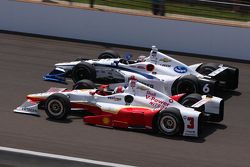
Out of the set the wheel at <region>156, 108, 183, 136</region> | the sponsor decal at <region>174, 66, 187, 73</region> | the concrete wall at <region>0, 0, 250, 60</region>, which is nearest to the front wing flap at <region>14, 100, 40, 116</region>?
the wheel at <region>156, 108, 183, 136</region>

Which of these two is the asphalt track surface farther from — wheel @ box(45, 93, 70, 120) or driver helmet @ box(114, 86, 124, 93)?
driver helmet @ box(114, 86, 124, 93)

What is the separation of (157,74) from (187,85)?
0.81m

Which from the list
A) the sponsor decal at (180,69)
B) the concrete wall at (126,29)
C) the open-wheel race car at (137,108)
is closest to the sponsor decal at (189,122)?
the open-wheel race car at (137,108)

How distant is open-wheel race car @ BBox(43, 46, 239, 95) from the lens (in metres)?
15.0

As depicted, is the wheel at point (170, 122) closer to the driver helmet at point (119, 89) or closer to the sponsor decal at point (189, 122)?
the sponsor decal at point (189, 122)

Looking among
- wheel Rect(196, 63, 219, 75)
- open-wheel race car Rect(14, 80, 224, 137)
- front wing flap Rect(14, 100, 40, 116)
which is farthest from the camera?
wheel Rect(196, 63, 219, 75)

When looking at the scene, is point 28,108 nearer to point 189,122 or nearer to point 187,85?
point 189,122

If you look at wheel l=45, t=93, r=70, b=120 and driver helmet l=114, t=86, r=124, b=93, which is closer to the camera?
wheel l=45, t=93, r=70, b=120

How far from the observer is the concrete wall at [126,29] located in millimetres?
20172

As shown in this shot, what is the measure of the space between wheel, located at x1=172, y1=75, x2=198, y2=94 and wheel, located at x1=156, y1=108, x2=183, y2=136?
2422mm

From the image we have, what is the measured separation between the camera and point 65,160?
32.0ft

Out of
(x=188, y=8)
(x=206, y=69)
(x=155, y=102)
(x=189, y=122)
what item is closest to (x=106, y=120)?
(x=155, y=102)

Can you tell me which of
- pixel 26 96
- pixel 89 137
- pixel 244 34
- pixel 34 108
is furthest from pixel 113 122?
pixel 244 34

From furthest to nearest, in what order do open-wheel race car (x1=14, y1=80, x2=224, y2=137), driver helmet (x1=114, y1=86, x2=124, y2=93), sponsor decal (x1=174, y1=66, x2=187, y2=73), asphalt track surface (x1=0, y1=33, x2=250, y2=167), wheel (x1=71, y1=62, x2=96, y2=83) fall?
wheel (x1=71, y1=62, x2=96, y2=83) → sponsor decal (x1=174, y1=66, x2=187, y2=73) → driver helmet (x1=114, y1=86, x2=124, y2=93) → open-wheel race car (x1=14, y1=80, x2=224, y2=137) → asphalt track surface (x1=0, y1=33, x2=250, y2=167)
